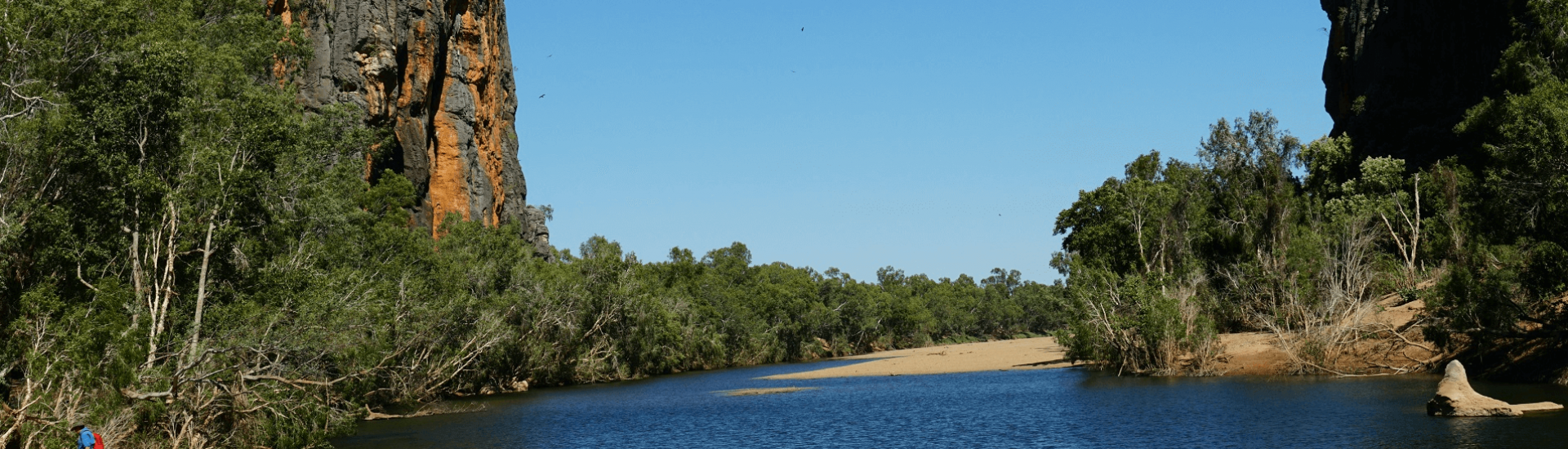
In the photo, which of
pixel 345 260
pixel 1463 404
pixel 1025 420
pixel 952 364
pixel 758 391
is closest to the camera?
pixel 1463 404

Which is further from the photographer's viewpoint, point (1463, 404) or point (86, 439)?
point (1463, 404)

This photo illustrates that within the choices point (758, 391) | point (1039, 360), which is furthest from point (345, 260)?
point (1039, 360)

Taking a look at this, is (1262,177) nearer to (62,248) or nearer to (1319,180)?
(1319,180)

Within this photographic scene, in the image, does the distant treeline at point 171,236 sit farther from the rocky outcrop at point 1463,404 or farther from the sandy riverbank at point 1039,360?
the sandy riverbank at point 1039,360

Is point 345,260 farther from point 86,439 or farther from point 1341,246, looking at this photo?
point 1341,246

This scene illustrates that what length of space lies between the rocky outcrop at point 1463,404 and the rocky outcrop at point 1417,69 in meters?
50.0

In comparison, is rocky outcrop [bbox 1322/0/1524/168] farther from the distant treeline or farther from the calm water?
the distant treeline

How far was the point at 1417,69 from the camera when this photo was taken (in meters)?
93.2

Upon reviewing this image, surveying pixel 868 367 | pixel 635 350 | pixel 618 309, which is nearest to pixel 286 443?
pixel 618 309

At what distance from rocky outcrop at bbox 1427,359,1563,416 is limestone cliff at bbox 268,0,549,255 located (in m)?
40.3

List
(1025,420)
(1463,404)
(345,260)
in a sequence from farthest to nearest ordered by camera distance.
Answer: (345,260), (1025,420), (1463,404)

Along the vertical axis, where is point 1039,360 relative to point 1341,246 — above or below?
below

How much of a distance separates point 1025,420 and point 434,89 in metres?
65.4

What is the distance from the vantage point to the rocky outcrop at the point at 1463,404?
3253cm
